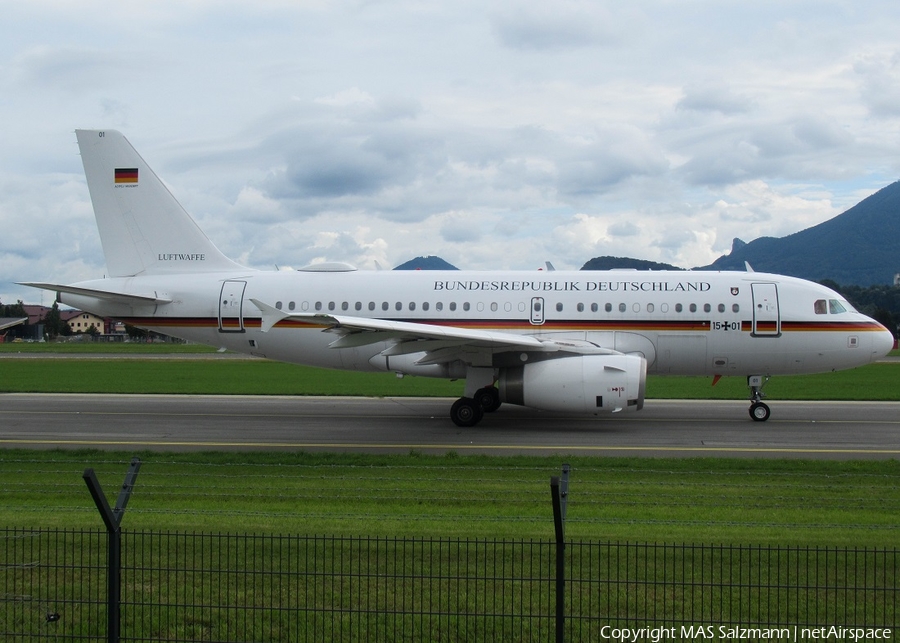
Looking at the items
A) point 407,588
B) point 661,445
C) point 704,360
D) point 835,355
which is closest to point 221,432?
point 661,445

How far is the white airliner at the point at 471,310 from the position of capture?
21.0 m

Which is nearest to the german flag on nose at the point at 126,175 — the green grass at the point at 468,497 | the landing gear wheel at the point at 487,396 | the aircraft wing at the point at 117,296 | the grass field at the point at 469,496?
the aircraft wing at the point at 117,296

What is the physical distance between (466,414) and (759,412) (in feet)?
24.3

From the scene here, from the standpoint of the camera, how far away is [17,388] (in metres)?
32.3

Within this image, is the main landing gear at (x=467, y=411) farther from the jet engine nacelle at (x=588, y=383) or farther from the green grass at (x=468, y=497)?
the green grass at (x=468, y=497)

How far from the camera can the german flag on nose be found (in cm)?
2356

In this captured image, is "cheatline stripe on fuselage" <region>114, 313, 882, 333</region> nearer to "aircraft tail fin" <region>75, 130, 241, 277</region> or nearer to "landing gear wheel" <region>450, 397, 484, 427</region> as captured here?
"landing gear wheel" <region>450, 397, 484, 427</region>

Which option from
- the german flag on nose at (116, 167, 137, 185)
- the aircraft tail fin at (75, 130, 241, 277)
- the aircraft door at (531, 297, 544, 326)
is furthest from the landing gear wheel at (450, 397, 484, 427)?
the german flag on nose at (116, 167, 137, 185)

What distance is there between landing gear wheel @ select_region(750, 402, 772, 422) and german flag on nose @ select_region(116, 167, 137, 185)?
17.3m

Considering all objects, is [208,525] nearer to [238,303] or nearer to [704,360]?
[238,303]

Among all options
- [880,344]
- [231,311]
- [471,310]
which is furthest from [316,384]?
[880,344]

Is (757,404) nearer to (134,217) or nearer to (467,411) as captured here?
(467,411)

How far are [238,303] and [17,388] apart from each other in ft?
47.6

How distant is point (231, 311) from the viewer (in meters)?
22.7
